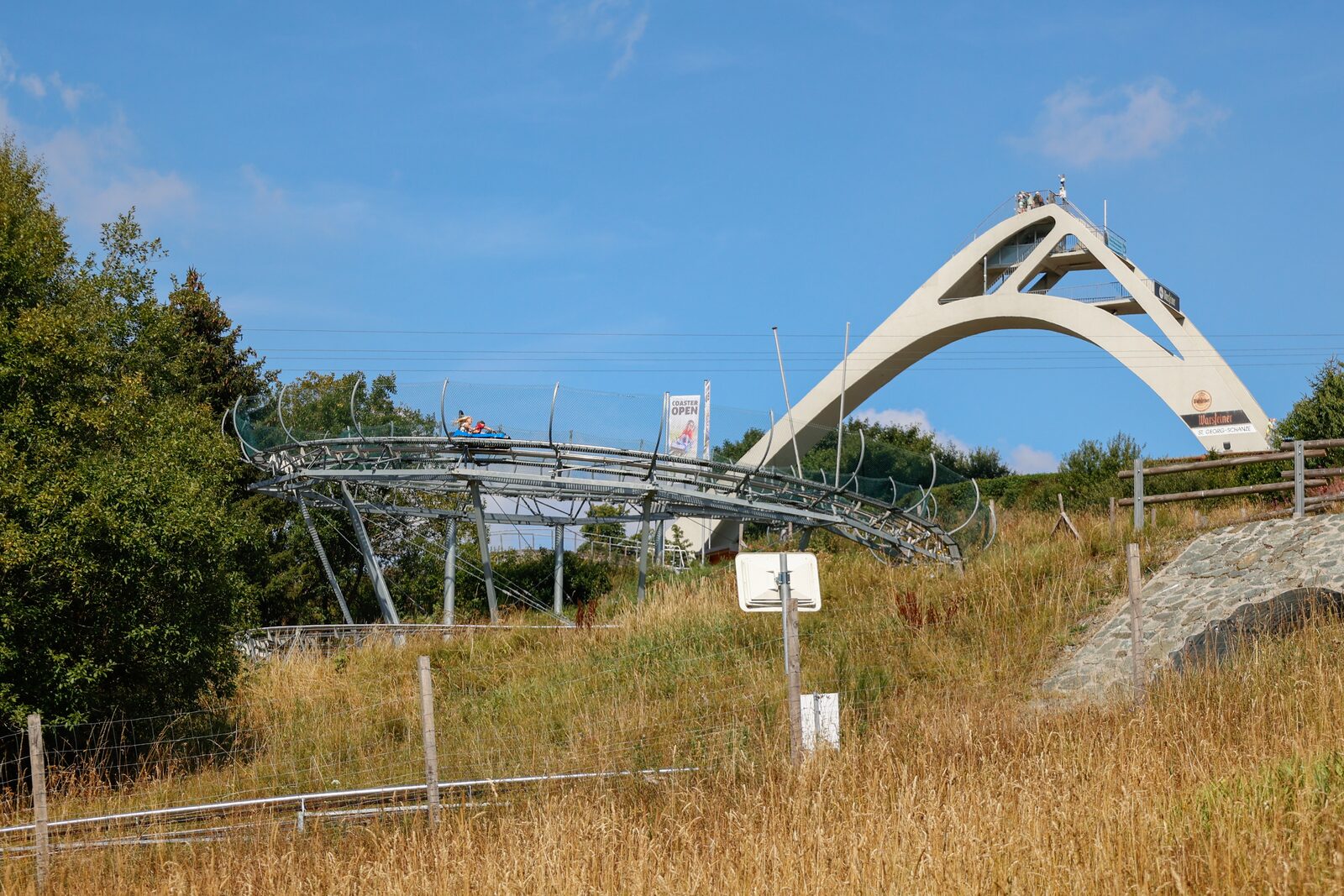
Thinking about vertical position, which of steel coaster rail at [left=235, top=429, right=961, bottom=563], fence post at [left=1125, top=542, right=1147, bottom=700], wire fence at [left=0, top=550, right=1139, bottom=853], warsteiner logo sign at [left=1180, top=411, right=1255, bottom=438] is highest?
warsteiner logo sign at [left=1180, top=411, right=1255, bottom=438]

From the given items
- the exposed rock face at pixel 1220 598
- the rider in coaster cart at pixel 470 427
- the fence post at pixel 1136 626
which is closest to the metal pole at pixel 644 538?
the rider in coaster cart at pixel 470 427

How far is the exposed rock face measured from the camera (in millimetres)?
13633

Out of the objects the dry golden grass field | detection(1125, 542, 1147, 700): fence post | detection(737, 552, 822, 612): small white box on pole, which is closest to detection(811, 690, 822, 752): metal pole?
the dry golden grass field

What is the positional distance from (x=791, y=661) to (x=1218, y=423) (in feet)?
139

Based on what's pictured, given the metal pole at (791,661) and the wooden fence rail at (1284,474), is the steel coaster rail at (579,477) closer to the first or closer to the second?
the wooden fence rail at (1284,474)

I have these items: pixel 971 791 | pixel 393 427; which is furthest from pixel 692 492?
pixel 971 791

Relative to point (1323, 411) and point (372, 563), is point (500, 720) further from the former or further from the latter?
point (1323, 411)

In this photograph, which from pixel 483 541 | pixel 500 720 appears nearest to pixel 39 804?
pixel 500 720

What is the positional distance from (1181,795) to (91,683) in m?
13.0

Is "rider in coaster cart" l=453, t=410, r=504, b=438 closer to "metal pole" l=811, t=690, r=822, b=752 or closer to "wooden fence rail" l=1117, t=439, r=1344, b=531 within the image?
"wooden fence rail" l=1117, t=439, r=1344, b=531

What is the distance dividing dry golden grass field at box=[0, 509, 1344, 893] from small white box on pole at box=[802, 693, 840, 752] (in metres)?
0.27

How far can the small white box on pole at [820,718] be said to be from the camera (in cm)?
969

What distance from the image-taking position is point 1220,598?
591 inches

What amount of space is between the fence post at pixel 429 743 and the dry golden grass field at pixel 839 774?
0.15m
